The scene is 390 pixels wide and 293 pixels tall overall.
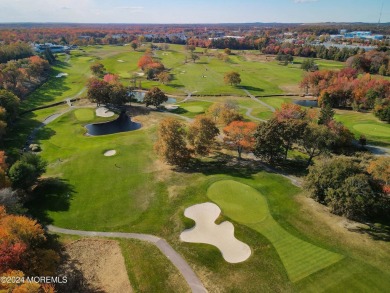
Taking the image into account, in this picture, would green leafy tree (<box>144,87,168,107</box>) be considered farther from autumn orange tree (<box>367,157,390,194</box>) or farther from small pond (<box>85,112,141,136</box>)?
autumn orange tree (<box>367,157,390,194</box>)

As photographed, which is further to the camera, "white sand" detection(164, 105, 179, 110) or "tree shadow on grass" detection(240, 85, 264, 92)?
"tree shadow on grass" detection(240, 85, 264, 92)

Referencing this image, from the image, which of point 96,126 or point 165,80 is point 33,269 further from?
point 165,80

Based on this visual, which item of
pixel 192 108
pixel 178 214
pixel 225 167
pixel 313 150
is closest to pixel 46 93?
pixel 192 108

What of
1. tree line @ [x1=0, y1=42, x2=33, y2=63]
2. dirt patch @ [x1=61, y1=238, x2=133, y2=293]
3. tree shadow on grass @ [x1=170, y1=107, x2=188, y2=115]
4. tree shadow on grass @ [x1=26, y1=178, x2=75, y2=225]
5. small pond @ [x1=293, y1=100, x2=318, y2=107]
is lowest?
dirt patch @ [x1=61, y1=238, x2=133, y2=293]

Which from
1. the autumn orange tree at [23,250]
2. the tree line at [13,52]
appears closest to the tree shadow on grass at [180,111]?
the autumn orange tree at [23,250]

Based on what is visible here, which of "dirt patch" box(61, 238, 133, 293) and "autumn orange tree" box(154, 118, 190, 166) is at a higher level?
"autumn orange tree" box(154, 118, 190, 166)

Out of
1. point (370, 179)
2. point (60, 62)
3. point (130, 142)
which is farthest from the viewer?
point (60, 62)

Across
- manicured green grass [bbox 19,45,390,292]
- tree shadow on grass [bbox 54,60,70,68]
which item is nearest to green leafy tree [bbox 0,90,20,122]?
manicured green grass [bbox 19,45,390,292]

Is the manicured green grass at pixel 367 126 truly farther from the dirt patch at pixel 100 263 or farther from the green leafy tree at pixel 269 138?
the dirt patch at pixel 100 263

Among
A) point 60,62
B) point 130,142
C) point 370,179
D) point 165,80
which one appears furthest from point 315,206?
point 60,62
